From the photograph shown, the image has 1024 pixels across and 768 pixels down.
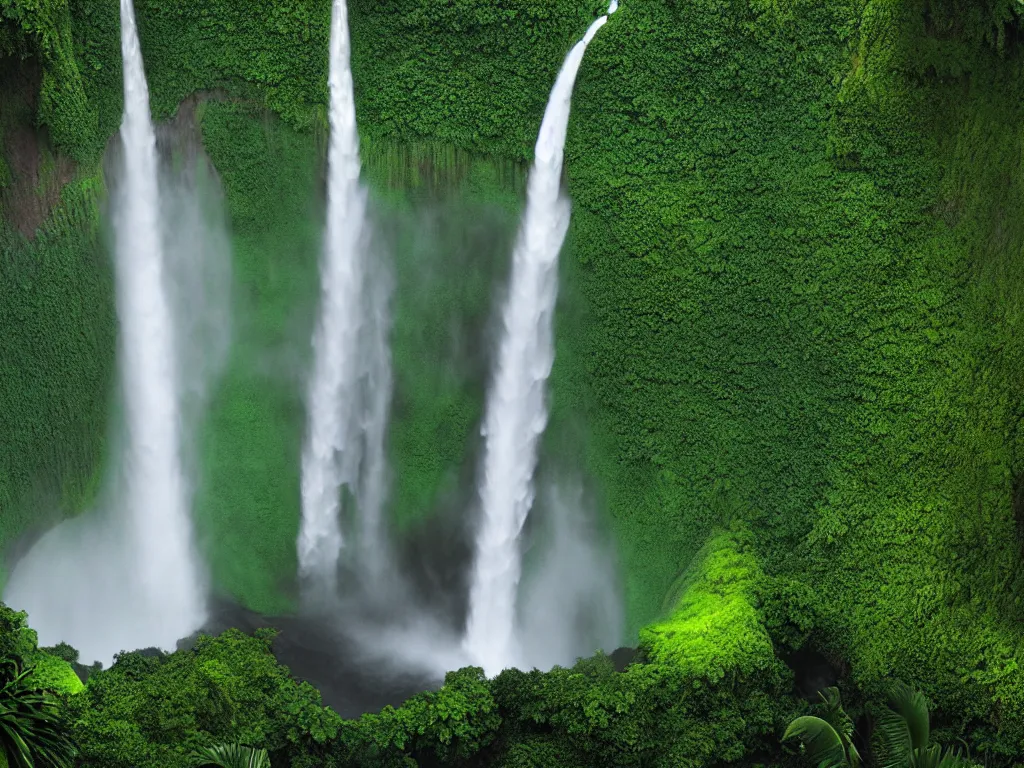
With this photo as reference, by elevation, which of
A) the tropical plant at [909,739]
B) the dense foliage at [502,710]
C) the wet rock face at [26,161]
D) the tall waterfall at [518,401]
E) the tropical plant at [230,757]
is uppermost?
the wet rock face at [26,161]

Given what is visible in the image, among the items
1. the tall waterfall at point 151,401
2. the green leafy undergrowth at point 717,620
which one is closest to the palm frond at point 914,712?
the green leafy undergrowth at point 717,620

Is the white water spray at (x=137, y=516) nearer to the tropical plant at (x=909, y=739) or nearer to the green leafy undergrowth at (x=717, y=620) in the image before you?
the green leafy undergrowth at (x=717, y=620)

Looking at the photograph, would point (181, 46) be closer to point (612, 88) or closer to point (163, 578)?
point (612, 88)

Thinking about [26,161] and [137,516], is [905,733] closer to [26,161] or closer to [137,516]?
[137,516]

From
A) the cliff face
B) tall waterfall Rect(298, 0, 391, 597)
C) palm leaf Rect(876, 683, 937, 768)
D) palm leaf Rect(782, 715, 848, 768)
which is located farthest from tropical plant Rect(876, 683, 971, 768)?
A: tall waterfall Rect(298, 0, 391, 597)

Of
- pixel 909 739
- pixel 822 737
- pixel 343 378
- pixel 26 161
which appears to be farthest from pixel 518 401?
pixel 26 161

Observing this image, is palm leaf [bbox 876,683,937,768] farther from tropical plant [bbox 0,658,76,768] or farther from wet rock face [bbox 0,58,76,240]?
wet rock face [bbox 0,58,76,240]
